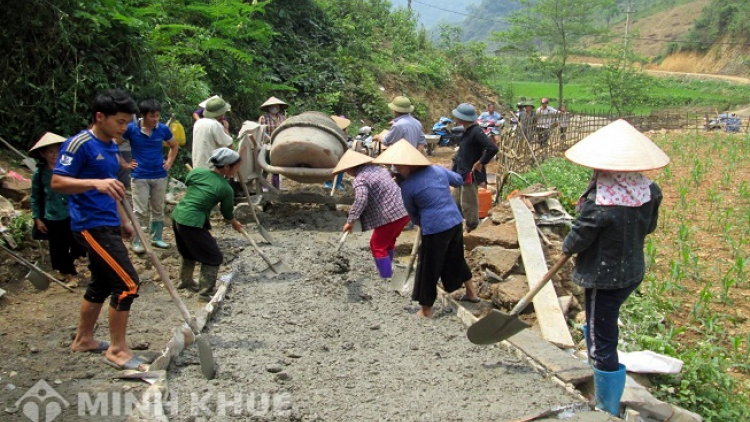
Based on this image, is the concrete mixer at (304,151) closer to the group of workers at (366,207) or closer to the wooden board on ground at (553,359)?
the group of workers at (366,207)

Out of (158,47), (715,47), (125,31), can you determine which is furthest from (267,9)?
(715,47)

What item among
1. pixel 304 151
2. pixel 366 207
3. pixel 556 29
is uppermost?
pixel 556 29

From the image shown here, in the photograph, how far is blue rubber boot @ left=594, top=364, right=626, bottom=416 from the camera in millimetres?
3402

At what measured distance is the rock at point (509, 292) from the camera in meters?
5.26

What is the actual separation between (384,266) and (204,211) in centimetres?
166

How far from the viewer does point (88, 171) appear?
367 centimetres

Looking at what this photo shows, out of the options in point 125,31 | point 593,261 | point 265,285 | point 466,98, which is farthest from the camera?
point 466,98

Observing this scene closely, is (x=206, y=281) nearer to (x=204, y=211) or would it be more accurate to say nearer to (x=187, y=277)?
(x=187, y=277)

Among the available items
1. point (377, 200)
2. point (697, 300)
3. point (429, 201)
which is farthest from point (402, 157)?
point (697, 300)

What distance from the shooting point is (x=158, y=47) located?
1038 centimetres

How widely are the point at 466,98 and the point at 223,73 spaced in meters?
12.9

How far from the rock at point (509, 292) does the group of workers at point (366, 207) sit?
0.21 meters

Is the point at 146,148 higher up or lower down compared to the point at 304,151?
higher up

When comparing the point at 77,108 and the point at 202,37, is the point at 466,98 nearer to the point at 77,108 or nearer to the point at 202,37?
the point at 202,37
